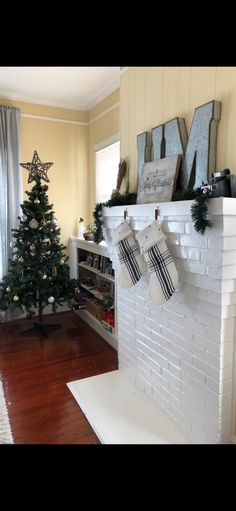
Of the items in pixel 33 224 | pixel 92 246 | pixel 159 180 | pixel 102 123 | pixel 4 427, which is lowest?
pixel 4 427

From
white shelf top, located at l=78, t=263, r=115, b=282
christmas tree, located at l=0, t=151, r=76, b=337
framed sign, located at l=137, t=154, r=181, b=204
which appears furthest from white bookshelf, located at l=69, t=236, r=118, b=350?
framed sign, located at l=137, t=154, r=181, b=204

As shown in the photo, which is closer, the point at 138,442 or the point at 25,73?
the point at 138,442

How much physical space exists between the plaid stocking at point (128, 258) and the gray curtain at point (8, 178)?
1.98 meters

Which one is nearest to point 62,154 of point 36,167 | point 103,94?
point 36,167

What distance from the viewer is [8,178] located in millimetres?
3412

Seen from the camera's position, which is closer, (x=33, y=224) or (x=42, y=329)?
(x=33, y=224)

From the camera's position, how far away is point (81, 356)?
8.94 ft

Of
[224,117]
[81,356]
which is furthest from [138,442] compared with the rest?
[224,117]

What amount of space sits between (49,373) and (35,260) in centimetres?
118

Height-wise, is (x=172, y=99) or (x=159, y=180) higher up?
(x=172, y=99)

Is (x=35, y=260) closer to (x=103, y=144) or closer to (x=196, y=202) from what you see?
(x=103, y=144)

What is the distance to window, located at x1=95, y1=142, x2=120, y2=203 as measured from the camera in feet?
10.8
